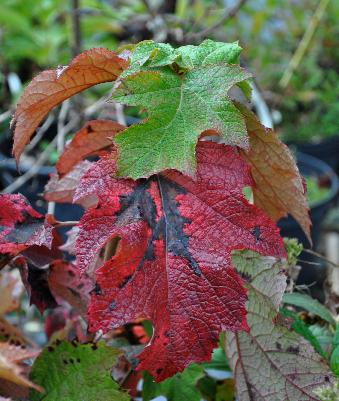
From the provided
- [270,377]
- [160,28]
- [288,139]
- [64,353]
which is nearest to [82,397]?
[64,353]

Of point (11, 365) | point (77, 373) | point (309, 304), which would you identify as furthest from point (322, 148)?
point (11, 365)

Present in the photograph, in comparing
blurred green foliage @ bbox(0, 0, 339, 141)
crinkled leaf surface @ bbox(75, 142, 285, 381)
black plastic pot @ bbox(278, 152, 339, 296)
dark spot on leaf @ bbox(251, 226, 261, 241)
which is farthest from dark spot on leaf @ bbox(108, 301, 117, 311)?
blurred green foliage @ bbox(0, 0, 339, 141)

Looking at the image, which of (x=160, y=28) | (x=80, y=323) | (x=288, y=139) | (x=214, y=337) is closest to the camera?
(x=214, y=337)

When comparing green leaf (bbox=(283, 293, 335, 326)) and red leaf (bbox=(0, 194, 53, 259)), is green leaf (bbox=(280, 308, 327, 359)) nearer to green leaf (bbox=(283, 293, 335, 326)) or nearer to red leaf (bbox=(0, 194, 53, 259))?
green leaf (bbox=(283, 293, 335, 326))

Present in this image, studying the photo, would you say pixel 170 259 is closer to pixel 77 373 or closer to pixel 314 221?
pixel 77 373

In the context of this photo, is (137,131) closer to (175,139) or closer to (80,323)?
(175,139)

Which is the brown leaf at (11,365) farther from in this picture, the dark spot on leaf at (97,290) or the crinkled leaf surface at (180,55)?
the crinkled leaf surface at (180,55)
